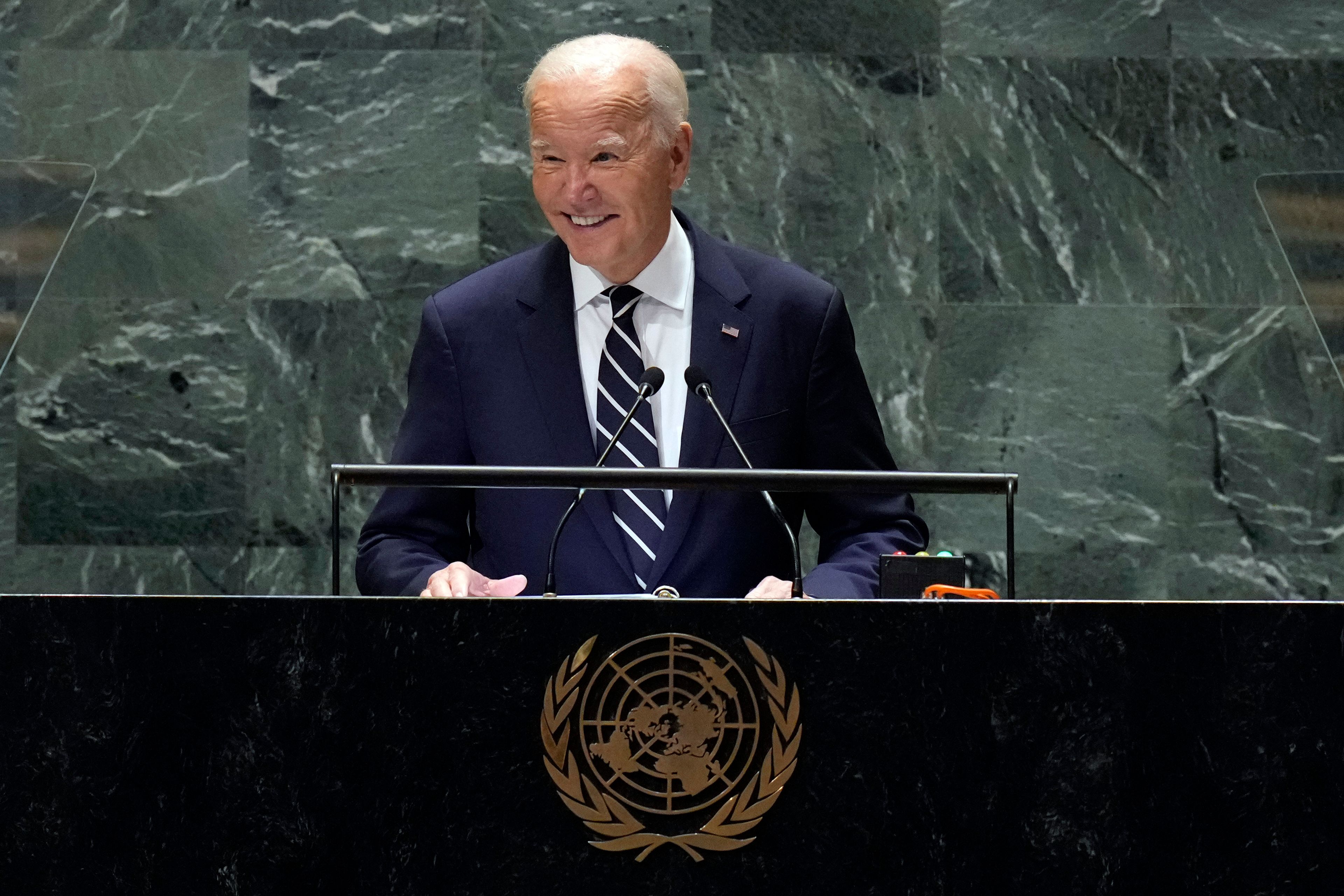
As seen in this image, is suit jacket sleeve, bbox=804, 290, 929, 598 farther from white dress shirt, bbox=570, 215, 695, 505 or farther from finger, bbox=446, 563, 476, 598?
finger, bbox=446, 563, 476, 598

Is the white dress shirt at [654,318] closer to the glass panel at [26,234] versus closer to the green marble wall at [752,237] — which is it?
the glass panel at [26,234]

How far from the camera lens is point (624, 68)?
2.90 metres

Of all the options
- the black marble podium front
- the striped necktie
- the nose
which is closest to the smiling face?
the nose

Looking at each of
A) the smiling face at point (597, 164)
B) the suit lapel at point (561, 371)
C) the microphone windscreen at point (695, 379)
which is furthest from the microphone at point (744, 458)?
the smiling face at point (597, 164)

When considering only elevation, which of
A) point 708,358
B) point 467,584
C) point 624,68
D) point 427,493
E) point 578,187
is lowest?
point 427,493

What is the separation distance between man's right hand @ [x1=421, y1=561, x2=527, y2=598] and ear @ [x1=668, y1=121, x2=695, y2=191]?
39.9 inches

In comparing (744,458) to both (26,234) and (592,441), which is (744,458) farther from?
(26,234)

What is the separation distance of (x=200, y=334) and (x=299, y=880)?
10.2 ft

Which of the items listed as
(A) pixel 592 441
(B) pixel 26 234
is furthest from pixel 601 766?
(B) pixel 26 234

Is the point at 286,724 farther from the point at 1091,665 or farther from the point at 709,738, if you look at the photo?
the point at 1091,665

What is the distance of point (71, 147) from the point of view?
464 cm

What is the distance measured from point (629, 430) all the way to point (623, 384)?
85 millimetres

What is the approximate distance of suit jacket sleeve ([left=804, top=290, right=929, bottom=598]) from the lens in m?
2.76

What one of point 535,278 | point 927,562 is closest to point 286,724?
point 927,562
